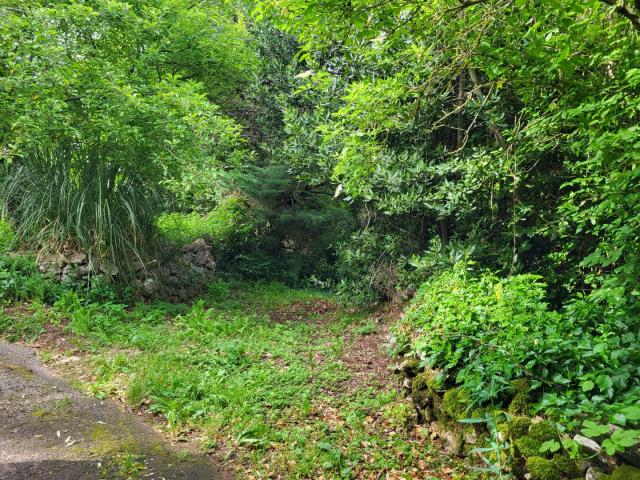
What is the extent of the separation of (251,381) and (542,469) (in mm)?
2987

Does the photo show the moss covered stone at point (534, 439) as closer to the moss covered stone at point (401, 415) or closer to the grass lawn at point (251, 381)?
the grass lawn at point (251, 381)

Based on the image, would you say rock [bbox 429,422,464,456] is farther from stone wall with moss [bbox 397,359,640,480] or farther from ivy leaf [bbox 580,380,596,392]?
ivy leaf [bbox 580,380,596,392]

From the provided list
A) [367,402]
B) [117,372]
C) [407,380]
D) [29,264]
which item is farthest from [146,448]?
[29,264]

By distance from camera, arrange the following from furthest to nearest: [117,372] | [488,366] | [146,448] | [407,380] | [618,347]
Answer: [117,372]
[407,380]
[146,448]
[488,366]
[618,347]

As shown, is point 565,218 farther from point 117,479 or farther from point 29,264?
point 29,264

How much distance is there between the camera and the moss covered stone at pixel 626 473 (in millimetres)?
2288

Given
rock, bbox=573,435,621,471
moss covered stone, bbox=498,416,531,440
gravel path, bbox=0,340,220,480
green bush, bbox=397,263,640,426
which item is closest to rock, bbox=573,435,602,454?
rock, bbox=573,435,621,471

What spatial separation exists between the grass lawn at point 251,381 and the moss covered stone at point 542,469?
599mm

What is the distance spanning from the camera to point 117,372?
16.1ft

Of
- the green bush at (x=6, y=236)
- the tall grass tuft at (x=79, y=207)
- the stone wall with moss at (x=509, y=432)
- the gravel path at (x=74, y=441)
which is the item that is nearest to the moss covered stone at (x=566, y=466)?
the stone wall with moss at (x=509, y=432)

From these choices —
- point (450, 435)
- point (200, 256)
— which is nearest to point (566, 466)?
point (450, 435)

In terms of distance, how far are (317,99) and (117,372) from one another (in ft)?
19.7

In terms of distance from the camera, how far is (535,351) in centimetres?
322

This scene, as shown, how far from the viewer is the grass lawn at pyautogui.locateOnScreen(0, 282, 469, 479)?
3.60 metres
